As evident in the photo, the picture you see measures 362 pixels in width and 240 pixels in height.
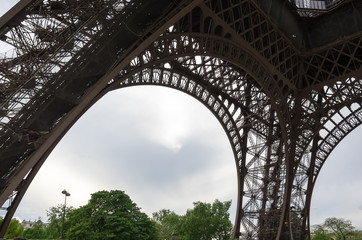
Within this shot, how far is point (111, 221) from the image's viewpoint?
25531mm

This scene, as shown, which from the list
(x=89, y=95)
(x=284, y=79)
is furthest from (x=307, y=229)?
(x=89, y=95)

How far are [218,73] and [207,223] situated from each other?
19462mm

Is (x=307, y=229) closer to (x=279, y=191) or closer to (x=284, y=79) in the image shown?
(x=279, y=191)

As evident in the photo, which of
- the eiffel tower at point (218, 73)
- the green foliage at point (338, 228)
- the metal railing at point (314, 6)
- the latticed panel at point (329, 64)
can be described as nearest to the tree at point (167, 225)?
the green foliage at point (338, 228)

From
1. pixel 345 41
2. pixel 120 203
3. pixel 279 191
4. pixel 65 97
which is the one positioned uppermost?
pixel 345 41

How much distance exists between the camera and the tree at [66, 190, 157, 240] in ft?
81.7

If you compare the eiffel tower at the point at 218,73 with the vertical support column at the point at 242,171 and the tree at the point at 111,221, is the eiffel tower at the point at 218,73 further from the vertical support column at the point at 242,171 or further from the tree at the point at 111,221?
the tree at the point at 111,221

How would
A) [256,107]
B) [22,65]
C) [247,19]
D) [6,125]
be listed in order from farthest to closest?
[256,107]
[247,19]
[22,65]
[6,125]

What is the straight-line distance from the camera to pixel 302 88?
81.9 feet

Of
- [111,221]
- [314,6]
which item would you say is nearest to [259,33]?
[314,6]

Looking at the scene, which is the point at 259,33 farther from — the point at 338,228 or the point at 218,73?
the point at 338,228

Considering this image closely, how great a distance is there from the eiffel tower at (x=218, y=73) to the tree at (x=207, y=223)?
9.41m

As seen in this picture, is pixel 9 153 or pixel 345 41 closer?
pixel 9 153

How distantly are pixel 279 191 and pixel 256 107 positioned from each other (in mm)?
6994
